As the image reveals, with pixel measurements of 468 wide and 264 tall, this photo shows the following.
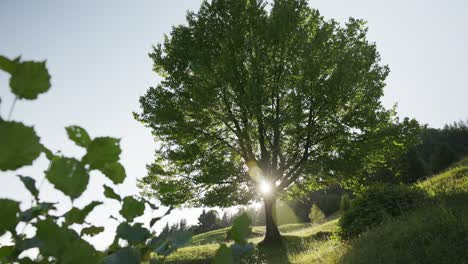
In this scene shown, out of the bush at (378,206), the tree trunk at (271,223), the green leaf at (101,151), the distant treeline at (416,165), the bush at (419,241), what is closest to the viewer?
the green leaf at (101,151)

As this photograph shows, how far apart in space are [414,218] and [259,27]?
25.6 ft

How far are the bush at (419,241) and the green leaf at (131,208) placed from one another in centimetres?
486

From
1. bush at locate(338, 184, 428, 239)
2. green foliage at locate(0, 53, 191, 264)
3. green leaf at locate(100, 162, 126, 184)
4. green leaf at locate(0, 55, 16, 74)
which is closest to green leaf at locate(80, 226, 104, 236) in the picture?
green foliage at locate(0, 53, 191, 264)

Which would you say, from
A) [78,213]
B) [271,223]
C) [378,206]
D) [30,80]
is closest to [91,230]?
[78,213]

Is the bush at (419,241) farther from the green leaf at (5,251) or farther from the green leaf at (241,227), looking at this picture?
the green leaf at (5,251)

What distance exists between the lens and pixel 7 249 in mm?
526

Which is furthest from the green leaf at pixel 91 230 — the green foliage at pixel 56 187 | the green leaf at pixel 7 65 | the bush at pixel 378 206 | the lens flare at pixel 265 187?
the lens flare at pixel 265 187

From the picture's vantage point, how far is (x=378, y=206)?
7.81m

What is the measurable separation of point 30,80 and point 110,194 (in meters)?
0.29

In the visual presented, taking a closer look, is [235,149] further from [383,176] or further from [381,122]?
[383,176]

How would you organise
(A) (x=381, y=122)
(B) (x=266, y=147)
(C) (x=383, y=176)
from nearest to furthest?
(A) (x=381, y=122)
(B) (x=266, y=147)
(C) (x=383, y=176)

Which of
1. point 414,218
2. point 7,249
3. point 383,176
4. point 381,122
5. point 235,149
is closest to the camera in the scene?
point 7,249

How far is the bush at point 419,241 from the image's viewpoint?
4387 millimetres

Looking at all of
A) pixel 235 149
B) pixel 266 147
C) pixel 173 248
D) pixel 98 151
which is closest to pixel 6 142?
pixel 98 151
